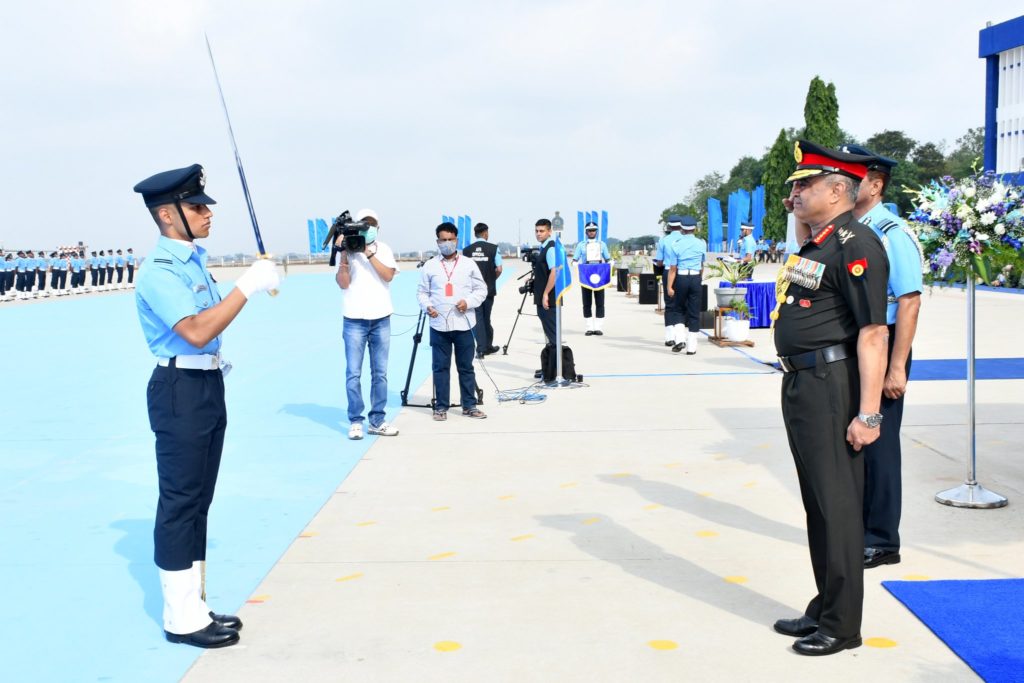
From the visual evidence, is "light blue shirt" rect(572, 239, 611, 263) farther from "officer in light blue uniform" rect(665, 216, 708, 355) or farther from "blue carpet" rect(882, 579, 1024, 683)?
"blue carpet" rect(882, 579, 1024, 683)

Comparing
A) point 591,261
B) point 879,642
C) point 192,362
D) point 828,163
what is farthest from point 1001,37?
point 192,362

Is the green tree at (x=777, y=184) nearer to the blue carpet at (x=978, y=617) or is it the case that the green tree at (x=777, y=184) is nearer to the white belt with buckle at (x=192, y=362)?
the blue carpet at (x=978, y=617)

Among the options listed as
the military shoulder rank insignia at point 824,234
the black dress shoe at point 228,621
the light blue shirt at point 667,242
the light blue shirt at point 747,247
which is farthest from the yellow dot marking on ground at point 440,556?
the light blue shirt at point 747,247

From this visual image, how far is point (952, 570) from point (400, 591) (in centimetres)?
272

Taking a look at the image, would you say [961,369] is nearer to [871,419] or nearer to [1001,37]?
[871,419]

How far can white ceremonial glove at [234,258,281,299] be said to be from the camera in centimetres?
386

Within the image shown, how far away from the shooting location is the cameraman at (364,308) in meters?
8.24

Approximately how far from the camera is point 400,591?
182 inches

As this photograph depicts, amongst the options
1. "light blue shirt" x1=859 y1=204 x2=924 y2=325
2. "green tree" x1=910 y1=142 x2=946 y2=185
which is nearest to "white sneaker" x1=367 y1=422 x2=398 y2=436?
"light blue shirt" x1=859 y1=204 x2=924 y2=325

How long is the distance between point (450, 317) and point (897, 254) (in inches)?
199

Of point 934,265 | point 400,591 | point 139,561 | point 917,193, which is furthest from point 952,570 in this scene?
point 139,561

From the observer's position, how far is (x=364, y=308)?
8.24 meters

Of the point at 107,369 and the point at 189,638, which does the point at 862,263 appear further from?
the point at 107,369

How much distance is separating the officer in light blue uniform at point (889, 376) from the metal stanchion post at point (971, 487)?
1165mm
